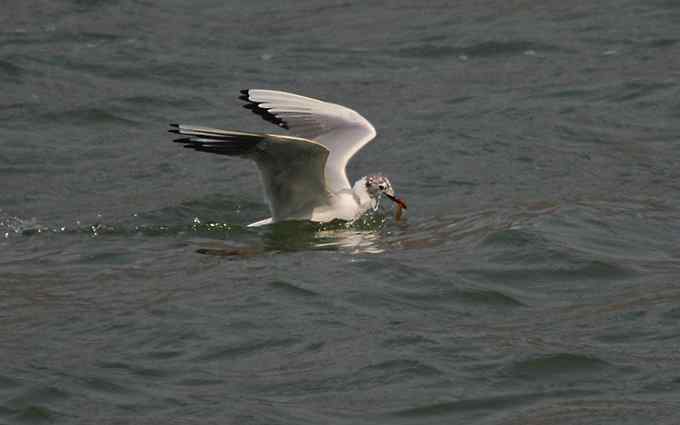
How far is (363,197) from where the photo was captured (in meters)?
11.2

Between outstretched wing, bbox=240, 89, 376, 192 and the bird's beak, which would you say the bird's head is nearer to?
the bird's beak

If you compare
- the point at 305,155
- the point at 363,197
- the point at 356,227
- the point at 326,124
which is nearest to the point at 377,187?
the point at 363,197

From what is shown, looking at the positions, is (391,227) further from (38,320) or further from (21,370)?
(21,370)

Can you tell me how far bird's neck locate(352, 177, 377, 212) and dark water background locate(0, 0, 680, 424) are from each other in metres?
0.22

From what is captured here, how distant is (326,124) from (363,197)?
64 centimetres

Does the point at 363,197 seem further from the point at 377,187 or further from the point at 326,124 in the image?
the point at 326,124

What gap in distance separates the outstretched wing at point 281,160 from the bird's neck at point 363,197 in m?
0.32

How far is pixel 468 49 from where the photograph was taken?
17766mm

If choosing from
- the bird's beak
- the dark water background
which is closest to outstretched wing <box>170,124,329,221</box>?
the dark water background

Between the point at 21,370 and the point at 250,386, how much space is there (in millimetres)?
1204

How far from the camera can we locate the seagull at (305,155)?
32.4ft

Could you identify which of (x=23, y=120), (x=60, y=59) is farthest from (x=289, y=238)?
(x=60, y=59)

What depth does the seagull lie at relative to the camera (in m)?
9.89

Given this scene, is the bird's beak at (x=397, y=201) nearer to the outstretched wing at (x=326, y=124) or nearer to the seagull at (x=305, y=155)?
the seagull at (x=305, y=155)
